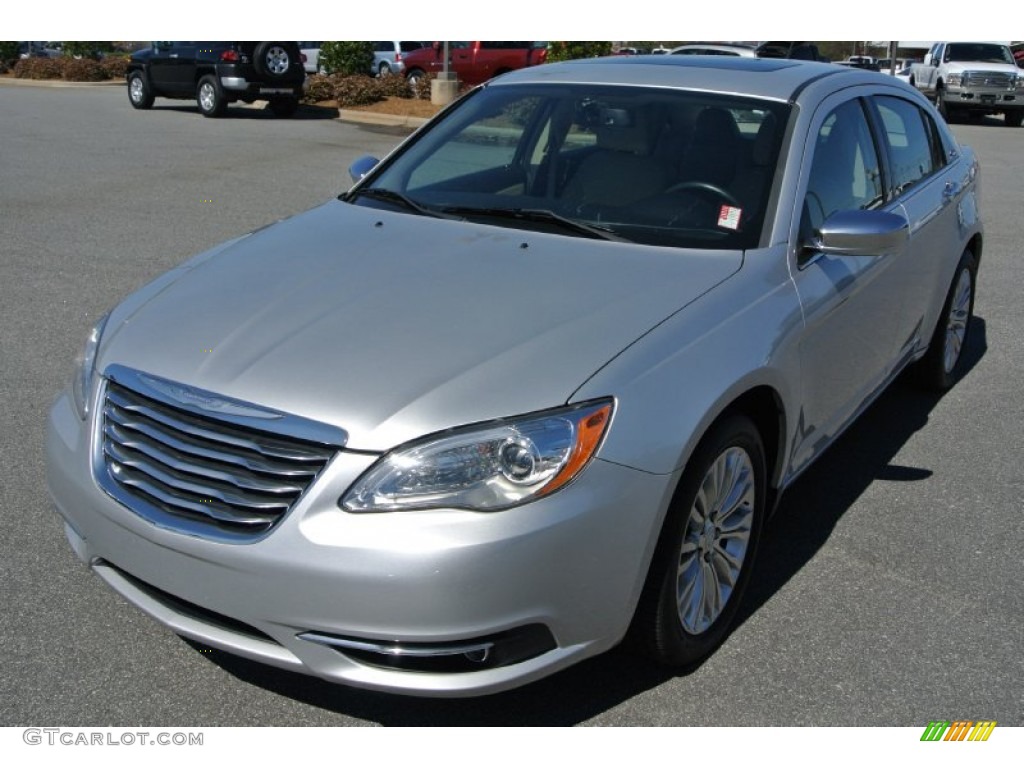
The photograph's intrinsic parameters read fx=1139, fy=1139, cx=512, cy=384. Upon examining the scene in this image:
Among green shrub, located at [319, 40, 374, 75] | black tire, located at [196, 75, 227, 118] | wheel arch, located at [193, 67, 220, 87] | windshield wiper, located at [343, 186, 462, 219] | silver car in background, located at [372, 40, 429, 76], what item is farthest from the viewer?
silver car in background, located at [372, 40, 429, 76]

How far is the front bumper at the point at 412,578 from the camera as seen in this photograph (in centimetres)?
269

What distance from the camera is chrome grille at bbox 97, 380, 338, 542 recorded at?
9.25ft

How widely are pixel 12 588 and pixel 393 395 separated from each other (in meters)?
1.72

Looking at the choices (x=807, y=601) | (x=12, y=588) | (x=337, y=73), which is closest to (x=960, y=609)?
(x=807, y=601)

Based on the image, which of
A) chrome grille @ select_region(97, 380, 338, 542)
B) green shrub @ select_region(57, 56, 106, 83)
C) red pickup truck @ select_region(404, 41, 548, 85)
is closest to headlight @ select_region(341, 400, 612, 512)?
chrome grille @ select_region(97, 380, 338, 542)

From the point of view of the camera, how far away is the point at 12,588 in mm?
3758

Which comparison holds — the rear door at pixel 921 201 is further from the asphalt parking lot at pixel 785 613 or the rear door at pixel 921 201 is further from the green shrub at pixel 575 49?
the green shrub at pixel 575 49

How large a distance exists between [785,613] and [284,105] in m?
19.3

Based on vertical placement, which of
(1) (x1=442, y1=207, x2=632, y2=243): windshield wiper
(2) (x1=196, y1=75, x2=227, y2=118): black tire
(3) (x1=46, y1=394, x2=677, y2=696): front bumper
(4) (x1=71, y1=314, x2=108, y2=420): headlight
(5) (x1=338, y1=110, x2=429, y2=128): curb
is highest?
(1) (x1=442, y1=207, x2=632, y2=243): windshield wiper

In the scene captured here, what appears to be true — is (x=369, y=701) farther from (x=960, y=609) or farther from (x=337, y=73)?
(x=337, y=73)

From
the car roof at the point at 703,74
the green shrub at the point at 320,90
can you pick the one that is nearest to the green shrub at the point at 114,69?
the green shrub at the point at 320,90

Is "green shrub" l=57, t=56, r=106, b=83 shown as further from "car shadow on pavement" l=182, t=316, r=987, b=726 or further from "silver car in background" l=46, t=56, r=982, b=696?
"car shadow on pavement" l=182, t=316, r=987, b=726

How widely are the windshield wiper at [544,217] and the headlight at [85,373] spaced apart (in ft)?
4.49

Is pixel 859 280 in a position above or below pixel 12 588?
above
